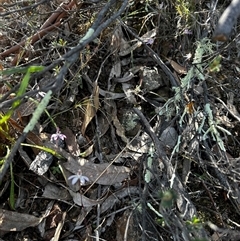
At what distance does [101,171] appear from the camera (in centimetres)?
151

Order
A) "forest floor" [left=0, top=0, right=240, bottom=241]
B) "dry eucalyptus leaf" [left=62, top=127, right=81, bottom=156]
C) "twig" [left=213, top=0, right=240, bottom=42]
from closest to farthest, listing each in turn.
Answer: "twig" [left=213, top=0, right=240, bottom=42]
"forest floor" [left=0, top=0, right=240, bottom=241]
"dry eucalyptus leaf" [left=62, top=127, right=81, bottom=156]

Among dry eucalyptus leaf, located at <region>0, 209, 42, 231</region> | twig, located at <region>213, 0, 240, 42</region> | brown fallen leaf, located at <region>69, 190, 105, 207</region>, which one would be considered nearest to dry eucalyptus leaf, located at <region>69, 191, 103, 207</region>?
brown fallen leaf, located at <region>69, 190, 105, 207</region>

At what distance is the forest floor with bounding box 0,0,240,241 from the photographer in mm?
1417

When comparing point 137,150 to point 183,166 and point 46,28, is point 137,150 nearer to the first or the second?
point 183,166

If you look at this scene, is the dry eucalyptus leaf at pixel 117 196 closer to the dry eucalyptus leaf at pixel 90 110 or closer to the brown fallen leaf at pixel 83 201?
the brown fallen leaf at pixel 83 201

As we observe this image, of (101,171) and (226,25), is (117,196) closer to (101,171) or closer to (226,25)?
(101,171)

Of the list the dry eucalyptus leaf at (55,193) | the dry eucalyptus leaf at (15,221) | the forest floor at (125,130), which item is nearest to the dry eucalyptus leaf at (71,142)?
the forest floor at (125,130)

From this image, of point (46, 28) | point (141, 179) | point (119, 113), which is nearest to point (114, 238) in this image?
point (141, 179)

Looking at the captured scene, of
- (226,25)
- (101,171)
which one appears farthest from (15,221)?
(226,25)

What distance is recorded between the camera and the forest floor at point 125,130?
Answer: 1417 mm

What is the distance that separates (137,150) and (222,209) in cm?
35

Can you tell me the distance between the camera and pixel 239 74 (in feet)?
5.39

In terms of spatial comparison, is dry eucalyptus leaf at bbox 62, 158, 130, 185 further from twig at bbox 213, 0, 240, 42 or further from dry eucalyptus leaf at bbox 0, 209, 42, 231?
twig at bbox 213, 0, 240, 42

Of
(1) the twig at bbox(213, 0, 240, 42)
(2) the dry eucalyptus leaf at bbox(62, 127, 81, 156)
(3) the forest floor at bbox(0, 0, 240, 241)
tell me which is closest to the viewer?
(1) the twig at bbox(213, 0, 240, 42)
